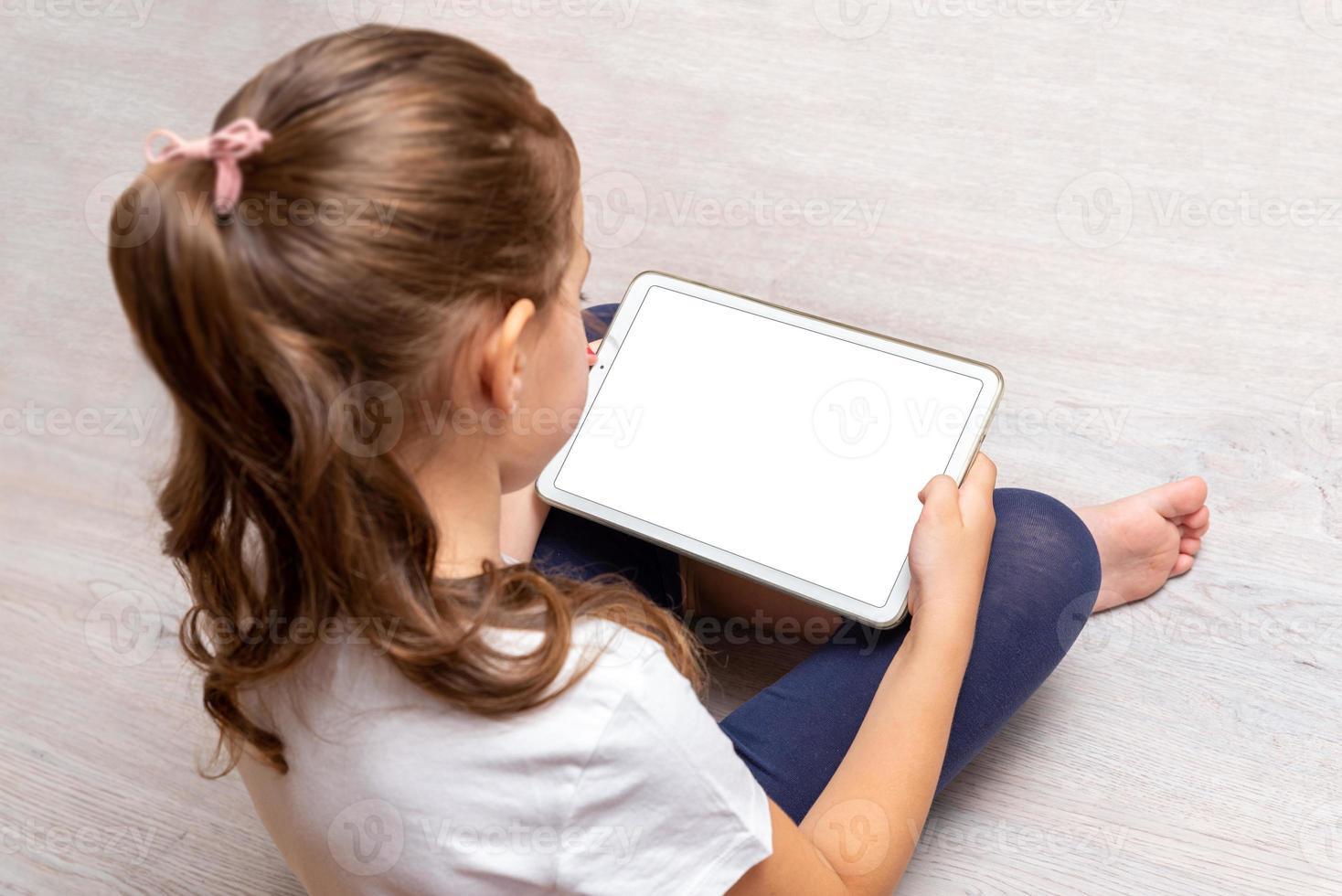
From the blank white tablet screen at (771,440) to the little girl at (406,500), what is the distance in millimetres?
183

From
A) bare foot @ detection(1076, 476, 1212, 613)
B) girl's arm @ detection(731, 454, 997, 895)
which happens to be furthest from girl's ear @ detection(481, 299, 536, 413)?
bare foot @ detection(1076, 476, 1212, 613)

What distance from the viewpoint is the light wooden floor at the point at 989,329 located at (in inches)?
33.5

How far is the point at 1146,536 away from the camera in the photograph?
2.86ft

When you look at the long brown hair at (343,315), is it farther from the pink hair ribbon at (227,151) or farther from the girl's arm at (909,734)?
the girl's arm at (909,734)

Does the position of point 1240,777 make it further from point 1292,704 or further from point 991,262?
point 991,262

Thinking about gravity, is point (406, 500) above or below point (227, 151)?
below

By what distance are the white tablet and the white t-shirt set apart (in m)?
0.24

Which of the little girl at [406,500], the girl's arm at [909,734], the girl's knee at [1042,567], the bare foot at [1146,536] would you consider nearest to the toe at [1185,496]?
the bare foot at [1146,536]

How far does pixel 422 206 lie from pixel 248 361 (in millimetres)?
88

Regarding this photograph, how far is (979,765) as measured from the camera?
86 centimetres

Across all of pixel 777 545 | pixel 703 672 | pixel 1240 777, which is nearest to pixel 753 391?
pixel 777 545

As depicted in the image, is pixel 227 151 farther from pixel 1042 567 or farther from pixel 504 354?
pixel 1042 567

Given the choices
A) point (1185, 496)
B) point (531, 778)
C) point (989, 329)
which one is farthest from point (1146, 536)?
point (531, 778)

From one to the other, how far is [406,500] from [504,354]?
0.08m
